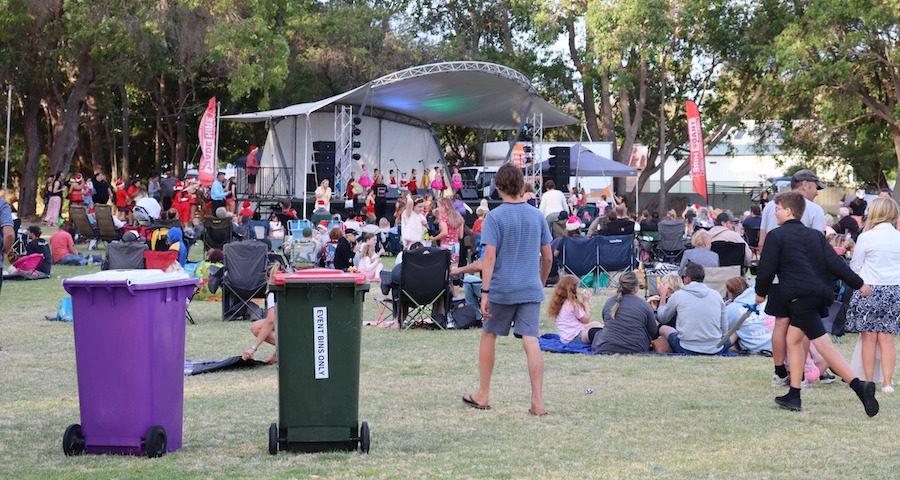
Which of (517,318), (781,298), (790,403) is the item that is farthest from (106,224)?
(790,403)

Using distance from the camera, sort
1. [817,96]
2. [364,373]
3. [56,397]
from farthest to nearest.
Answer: [817,96], [364,373], [56,397]

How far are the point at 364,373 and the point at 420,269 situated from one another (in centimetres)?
293

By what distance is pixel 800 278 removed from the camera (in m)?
6.98

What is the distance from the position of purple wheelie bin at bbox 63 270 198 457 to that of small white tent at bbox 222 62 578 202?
22814mm

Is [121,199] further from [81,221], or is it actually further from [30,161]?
[30,161]

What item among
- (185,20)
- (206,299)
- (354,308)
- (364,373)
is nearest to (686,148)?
(185,20)

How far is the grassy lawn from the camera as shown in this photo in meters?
5.26

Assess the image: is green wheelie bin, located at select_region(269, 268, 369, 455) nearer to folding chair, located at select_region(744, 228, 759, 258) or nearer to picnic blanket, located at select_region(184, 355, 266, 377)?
picnic blanket, located at select_region(184, 355, 266, 377)

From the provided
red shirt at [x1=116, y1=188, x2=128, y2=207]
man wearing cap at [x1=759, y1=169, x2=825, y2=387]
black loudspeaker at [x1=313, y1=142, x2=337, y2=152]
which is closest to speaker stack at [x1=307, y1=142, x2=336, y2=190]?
black loudspeaker at [x1=313, y1=142, x2=337, y2=152]

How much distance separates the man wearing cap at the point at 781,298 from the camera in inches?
284

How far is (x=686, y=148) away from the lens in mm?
46156

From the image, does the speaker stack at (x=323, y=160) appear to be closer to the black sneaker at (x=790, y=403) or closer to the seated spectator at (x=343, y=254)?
the seated spectator at (x=343, y=254)

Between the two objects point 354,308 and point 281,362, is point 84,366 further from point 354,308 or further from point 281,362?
point 354,308

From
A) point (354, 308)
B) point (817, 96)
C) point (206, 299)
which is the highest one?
point (817, 96)
